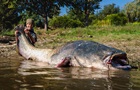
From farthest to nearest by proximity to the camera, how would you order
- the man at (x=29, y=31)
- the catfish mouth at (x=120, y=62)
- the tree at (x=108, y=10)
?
1. the tree at (x=108, y=10)
2. the man at (x=29, y=31)
3. the catfish mouth at (x=120, y=62)

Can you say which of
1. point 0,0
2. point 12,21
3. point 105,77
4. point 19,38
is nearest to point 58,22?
point 12,21

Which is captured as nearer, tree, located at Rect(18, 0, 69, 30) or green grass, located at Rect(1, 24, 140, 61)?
green grass, located at Rect(1, 24, 140, 61)

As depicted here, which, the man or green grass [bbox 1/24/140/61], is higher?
the man

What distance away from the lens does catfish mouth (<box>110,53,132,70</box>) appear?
568 centimetres

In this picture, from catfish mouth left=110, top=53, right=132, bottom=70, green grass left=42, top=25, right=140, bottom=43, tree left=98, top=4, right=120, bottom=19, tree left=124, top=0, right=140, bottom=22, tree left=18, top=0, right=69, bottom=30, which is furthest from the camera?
tree left=98, top=4, right=120, bottom=19

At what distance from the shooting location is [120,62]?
5.86m

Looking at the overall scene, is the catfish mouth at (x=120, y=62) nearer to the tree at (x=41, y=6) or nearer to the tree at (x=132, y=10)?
the tree at (x=41, y=6)

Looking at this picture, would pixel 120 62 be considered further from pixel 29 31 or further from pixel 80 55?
pixel 29 31

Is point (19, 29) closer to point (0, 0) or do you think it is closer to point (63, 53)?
point (63, 53)

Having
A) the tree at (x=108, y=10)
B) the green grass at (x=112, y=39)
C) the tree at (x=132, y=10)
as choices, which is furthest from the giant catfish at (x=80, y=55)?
the tree at (x=108, y=10)

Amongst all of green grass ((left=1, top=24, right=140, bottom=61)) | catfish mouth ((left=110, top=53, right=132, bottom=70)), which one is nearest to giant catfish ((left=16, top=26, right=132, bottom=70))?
catfish mouth ((left=110, top=53, right=132, bottom=70))

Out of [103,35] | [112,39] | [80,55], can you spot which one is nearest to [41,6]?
[103,35]

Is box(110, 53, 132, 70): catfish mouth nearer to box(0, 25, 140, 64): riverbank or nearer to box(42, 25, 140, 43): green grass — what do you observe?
box(0, 25, 140, 64): riverbank

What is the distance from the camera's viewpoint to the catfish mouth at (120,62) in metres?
5.68
